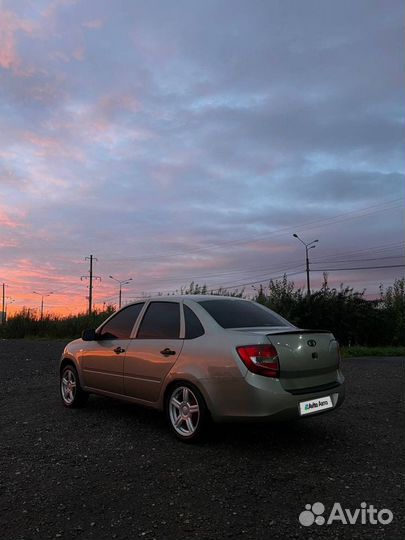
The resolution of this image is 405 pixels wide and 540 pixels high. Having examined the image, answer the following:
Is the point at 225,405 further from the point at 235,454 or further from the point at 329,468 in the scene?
the point at 329,468

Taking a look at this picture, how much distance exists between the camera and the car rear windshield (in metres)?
5.40

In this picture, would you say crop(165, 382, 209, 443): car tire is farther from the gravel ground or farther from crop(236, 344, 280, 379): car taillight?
crop(236, 344, 280, 379): car taillight

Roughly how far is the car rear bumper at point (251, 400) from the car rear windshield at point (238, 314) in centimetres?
76

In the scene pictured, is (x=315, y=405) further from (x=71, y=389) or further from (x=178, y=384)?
(x=71, y=389)

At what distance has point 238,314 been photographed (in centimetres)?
564

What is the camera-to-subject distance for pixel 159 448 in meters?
5.03

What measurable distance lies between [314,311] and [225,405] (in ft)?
50.2

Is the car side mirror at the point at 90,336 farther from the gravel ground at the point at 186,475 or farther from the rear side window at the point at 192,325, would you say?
the rear side window at the point at 192,325

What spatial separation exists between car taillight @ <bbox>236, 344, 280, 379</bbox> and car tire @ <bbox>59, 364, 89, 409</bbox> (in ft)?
10.7

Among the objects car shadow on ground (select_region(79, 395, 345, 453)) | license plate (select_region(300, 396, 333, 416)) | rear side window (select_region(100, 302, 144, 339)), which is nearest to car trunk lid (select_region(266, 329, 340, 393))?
license plate (select_region(300, 396, 333, 416))

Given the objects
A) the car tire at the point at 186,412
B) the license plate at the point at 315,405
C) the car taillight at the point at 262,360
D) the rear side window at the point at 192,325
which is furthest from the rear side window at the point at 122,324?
A: the license plate at the point at 315,405

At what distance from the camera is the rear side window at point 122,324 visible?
638 centimetres

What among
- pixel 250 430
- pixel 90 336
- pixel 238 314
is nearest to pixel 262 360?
pixel 238 314

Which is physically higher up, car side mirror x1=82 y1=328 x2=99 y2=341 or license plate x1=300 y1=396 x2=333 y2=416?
car side mirror x1=82 y1=328 x2=99 y2=341
